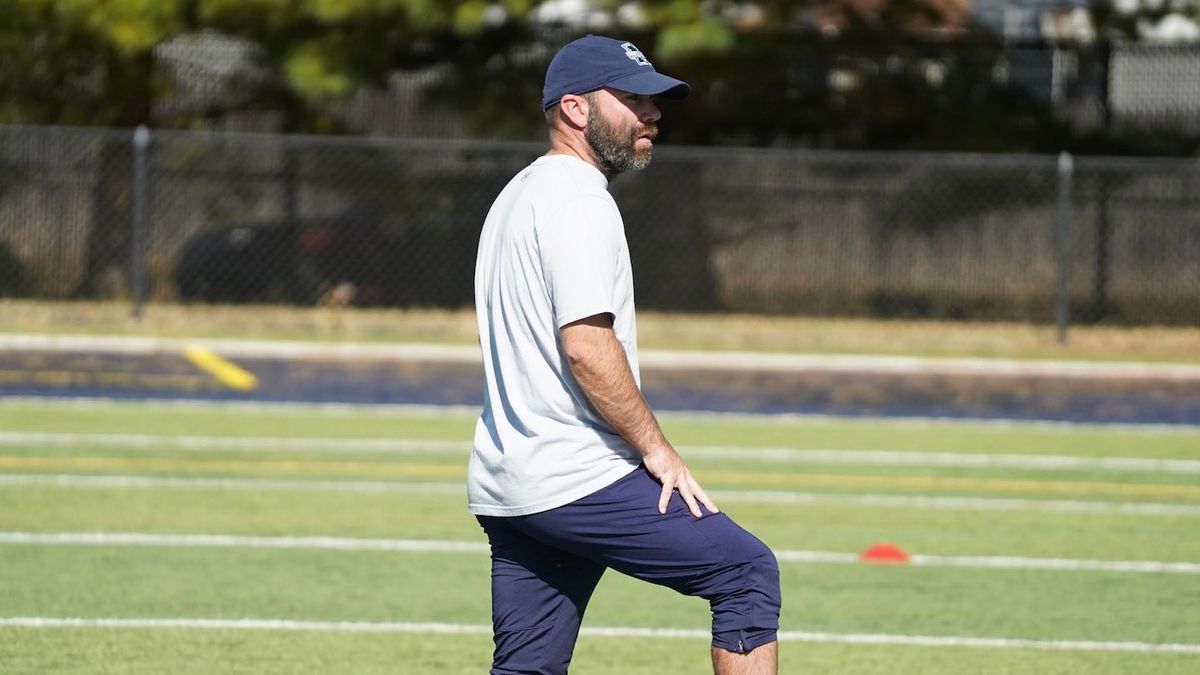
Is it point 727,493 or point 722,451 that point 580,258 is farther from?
point 722,451

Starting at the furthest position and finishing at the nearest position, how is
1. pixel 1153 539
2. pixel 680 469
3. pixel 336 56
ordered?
1. pixel 336 56
2. pixel 1153 539
3. pixel 680 469

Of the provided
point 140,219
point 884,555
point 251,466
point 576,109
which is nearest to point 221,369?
point 140,219

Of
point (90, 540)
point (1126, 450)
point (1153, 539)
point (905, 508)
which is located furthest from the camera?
point (1126, 450)

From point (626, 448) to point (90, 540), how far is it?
15.4 ft

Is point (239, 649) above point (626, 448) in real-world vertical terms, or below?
below

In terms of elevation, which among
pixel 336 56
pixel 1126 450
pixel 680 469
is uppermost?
pixel 336 56

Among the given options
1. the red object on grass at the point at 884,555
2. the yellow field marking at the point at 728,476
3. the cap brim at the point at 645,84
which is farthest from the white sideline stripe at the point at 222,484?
the cap brim at the point at 645,84

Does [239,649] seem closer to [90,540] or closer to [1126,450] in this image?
[90,540]

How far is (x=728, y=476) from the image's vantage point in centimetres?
1077

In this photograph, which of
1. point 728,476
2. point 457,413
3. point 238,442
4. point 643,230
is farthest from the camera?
point 643,230

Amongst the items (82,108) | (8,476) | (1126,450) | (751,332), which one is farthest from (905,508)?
(82,108)

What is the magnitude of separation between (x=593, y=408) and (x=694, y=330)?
52.1 feet

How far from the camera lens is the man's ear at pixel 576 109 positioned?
4.32m

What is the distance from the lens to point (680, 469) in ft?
14.1
